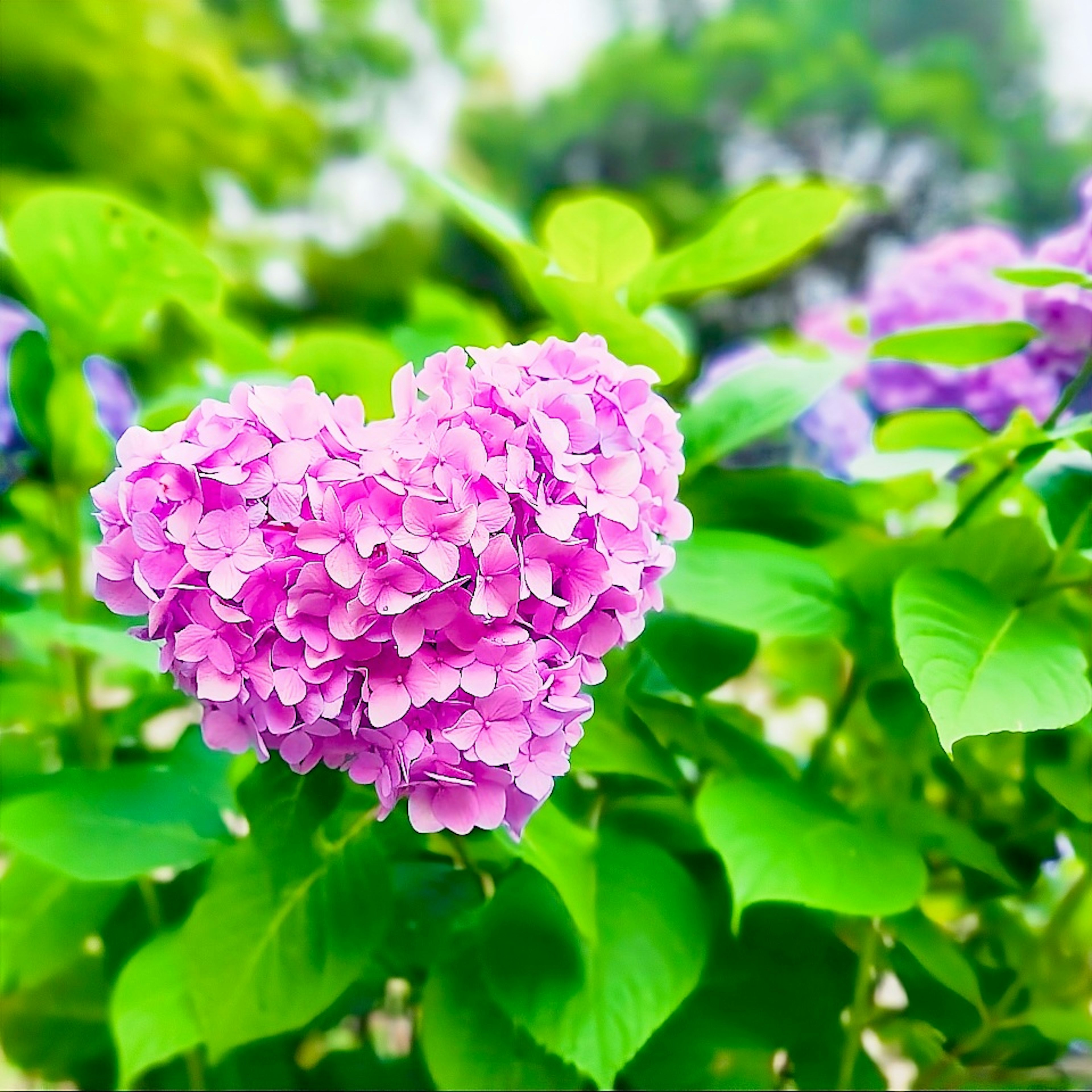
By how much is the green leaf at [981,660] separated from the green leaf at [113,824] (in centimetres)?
29

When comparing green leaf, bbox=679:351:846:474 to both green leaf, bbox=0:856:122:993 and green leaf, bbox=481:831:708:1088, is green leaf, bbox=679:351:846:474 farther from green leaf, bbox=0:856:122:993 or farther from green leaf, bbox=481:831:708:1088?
green leaf, bbox=0:856:122:993

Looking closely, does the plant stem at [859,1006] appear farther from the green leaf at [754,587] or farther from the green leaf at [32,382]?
the green leaf at [32,382]

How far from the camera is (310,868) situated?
15.5 inches

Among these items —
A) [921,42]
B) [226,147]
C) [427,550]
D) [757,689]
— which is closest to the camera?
[427,550]

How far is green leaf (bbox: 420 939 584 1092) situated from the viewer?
1.23ft

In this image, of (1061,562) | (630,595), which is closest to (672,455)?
(630,595)

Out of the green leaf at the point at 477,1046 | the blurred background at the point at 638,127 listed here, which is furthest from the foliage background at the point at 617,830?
the blurred background at the point at 638,127

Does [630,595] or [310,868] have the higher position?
[630,595]

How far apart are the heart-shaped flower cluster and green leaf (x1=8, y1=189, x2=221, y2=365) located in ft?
0.67

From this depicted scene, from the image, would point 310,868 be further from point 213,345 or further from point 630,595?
point 213,345

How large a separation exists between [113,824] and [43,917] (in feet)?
0.39

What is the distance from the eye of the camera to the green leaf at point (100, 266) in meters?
0.47

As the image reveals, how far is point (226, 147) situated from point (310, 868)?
477 cm

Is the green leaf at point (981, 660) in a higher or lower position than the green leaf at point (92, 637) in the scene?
higher
